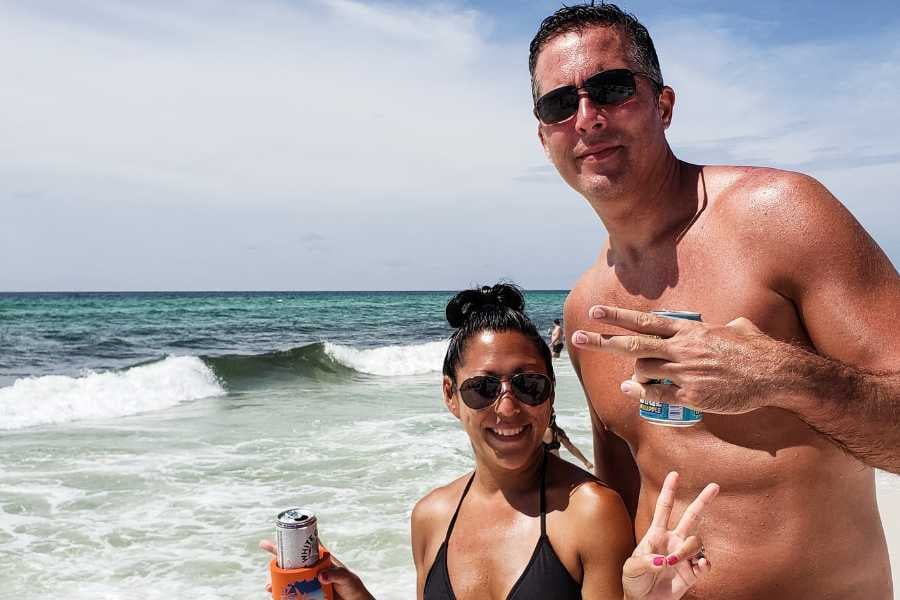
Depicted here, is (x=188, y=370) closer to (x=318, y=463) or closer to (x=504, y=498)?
(x=318, y=463)

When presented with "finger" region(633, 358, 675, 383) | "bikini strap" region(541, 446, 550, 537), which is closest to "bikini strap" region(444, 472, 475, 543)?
"bikini strap" region(541, 446, 550, 537)

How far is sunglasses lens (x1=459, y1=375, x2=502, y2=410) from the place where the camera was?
2.47 metres

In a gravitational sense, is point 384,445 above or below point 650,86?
below

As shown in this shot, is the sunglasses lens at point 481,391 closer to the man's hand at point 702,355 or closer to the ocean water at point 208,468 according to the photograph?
the man's hand at point 702,355

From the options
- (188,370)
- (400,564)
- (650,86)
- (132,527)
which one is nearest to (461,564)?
(650,86)

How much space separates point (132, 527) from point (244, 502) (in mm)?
1108

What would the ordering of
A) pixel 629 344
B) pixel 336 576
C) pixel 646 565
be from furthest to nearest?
1. pixel 336 576
2. pixel 646 565
3. pixel 629 344

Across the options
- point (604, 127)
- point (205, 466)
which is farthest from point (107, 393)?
point (604, 127)

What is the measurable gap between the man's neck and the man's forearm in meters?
0.73

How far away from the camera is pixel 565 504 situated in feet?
7.69

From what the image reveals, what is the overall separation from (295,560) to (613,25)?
72.7 inches

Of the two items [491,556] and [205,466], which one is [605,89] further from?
[205,466]

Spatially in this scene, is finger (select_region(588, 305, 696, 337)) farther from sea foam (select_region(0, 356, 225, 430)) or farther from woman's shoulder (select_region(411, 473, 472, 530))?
sea foam (select_region(0, 356, 225, 430))

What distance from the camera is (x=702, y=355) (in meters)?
1.51
